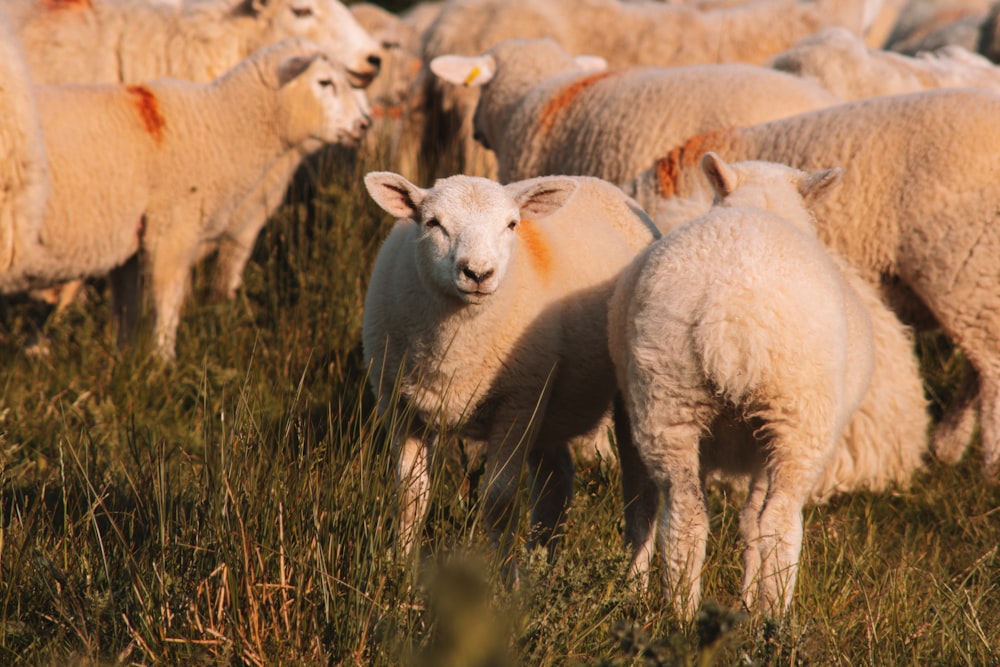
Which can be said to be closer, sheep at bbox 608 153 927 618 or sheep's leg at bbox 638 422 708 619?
sheep at bbox 608 153 927 618

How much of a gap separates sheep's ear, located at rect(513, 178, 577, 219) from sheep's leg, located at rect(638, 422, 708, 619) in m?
0.99

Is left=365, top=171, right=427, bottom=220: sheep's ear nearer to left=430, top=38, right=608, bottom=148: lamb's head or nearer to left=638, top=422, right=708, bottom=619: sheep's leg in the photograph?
left=638, top=422, right=708, bottom=619: sheep's leg

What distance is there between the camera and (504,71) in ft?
24.5

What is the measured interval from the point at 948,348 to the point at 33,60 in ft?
19.6

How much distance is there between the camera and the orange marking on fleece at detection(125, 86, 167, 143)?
6074 millimetres

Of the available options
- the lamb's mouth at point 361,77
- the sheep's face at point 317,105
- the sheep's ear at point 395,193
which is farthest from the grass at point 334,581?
the lamb's mouth at point 361,77

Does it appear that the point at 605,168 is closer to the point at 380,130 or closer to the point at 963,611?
the point at 380,130

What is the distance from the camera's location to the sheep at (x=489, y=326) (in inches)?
135

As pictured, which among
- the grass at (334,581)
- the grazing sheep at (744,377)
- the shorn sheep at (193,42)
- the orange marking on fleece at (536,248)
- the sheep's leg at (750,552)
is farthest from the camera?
the shorn sheep at (193,42)

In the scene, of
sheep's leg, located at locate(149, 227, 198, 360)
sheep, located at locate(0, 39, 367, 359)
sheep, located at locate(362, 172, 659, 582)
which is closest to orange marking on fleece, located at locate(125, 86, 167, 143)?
sheep, located at locate(0, 39, 367, 359)

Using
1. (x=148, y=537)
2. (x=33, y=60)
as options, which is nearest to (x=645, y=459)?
(x=148, y=537)

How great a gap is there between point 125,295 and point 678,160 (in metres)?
3.22

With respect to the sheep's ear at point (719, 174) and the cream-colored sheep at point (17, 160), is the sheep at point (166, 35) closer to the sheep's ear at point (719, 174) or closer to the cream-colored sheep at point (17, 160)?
the cream-colored sheep at point (17, 160)

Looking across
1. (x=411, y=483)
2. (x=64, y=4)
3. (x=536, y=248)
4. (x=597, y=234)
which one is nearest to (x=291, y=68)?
(x=64, y=4)
